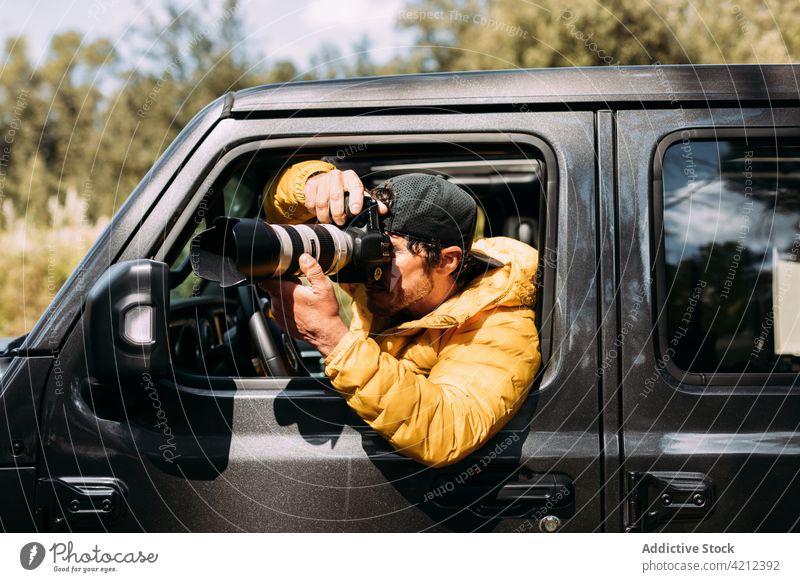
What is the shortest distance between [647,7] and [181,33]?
229 inches

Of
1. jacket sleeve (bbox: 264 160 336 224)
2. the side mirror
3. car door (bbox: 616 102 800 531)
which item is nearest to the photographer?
the side mirror

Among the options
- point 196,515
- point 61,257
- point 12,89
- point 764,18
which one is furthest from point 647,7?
point 12,89

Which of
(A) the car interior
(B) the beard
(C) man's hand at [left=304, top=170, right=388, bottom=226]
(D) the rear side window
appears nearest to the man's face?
(B) the beard

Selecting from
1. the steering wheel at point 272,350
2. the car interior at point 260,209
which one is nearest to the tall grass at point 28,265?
the car interior at point 260,209

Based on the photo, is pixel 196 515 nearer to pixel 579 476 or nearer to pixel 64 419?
pixel 64 419

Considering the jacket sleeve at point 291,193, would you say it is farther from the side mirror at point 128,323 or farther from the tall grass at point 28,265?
the tall grass at point 28,265

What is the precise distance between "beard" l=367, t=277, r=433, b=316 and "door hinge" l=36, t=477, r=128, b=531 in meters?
0.78

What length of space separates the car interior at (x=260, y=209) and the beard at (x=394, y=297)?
250 millimetres

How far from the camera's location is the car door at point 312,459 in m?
1.83

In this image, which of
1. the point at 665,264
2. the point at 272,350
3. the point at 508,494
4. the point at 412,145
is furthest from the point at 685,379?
the point at 272,350

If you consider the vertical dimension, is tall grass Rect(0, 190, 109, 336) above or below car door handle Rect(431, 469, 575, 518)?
above

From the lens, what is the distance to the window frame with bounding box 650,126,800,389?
1.88 m

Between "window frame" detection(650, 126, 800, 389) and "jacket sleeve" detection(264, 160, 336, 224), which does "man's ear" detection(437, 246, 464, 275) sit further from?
"window frame" detection(650, 126, 800, 389)

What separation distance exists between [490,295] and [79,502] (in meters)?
1.10
